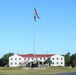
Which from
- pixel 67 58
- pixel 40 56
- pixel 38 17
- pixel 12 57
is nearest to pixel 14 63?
pixel 12 57

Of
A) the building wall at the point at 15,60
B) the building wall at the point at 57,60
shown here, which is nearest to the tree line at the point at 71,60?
the building wall at the point at 57,60

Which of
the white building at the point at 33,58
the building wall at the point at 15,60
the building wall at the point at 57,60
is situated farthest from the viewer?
the building wall at the point at 57,60

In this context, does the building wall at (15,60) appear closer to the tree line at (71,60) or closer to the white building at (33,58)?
the white building at (33,58)

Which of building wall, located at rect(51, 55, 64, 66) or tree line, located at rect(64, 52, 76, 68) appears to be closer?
tree line, located at rect(64, 52, 76, 68)

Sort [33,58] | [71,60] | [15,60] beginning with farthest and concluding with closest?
[15,60] → [33,58] → [71,60]

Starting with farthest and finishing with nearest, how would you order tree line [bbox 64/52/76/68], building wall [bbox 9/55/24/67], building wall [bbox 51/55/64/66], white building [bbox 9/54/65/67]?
building wall [bbox 51/55/64/66] → white building [bbox 9/54/65/67] → building wall [bbox 9/55/24/67] → tree line [bbox 64/52/76/68]

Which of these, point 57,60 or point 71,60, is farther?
point 57,60

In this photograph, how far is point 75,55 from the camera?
168 metres

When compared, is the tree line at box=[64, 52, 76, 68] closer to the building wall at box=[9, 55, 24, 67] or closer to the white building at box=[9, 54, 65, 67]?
the white building at box=[9, 54, 65, 67]

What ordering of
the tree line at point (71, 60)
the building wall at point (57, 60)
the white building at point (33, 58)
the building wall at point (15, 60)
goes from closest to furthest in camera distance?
the tree line at point (71, 60), the building wall at point (15, 60), the white building at point (33, 58), the building wall at point (57, 60)

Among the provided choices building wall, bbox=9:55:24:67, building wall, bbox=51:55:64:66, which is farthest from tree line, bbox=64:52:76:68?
building wall, bbox=9:55:24:67

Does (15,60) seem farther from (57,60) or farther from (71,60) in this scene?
(71,60)

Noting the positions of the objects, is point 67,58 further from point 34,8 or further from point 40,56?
point 34,8

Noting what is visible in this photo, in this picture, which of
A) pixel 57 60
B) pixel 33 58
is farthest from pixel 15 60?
pixel 57 60
